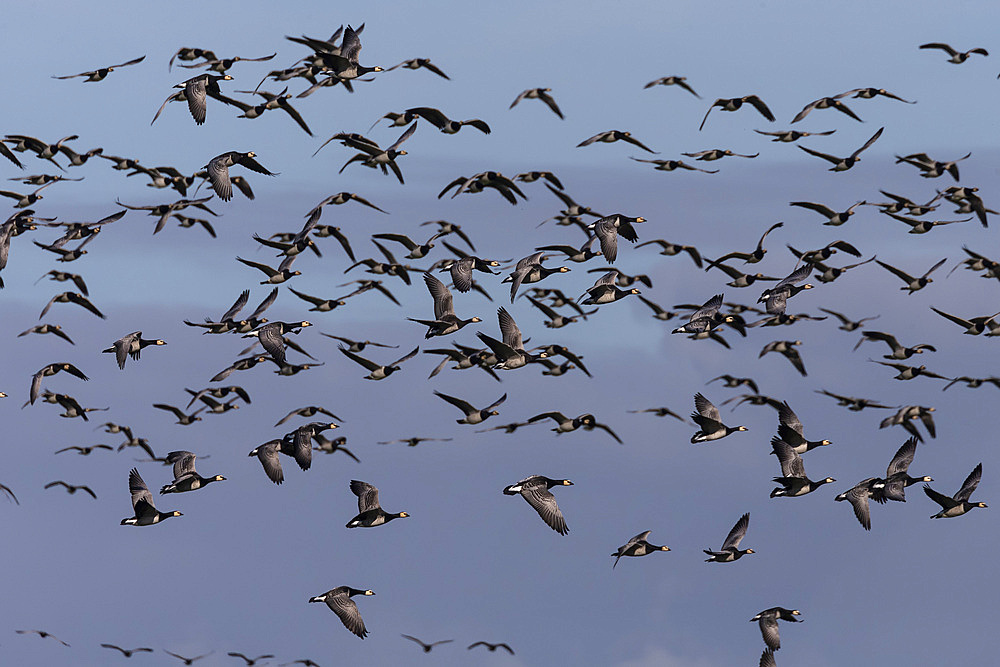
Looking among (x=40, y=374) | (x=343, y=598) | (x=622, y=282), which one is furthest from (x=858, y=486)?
(x=40, y=374)

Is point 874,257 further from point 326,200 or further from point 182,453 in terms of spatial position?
point 182,453

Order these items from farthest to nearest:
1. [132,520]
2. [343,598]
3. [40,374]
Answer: [40,374], [132,520], [343,598]

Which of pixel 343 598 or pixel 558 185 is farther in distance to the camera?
pixel 558 185

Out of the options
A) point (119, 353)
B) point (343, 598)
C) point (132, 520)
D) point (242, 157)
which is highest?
point (242, 157)

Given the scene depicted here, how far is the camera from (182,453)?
65375 millimetres

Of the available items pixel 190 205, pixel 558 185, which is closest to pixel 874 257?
pixel 558 185

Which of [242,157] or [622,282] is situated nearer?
[242,157]

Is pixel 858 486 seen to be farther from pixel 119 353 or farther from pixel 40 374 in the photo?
pixel 40 374

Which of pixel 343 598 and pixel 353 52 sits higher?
pixel 353 52

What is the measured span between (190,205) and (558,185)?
47.6 feet

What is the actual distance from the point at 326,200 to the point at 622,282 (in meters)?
12.9

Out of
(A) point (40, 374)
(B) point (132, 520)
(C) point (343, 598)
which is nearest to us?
(C) point (343, 598)

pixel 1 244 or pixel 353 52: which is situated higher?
pixel 353 52

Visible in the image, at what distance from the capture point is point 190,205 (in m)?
65.7
